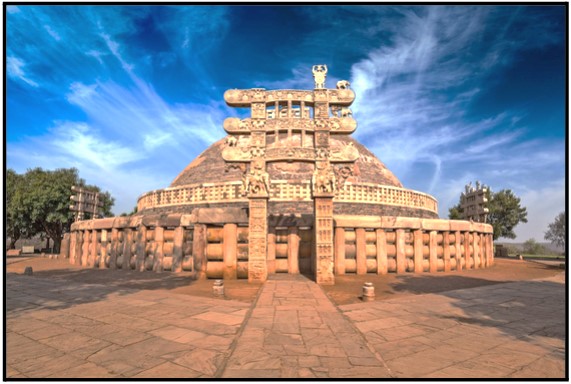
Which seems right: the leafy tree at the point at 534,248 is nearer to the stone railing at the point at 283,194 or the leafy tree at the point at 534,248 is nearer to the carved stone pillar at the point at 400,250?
the stone railing at the point at 283,194

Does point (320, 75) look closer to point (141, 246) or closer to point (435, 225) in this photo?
point (435, 225)

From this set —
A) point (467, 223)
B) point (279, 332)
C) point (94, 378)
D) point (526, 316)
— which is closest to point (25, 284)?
point (94, 378)

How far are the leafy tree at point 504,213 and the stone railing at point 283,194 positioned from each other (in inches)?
703

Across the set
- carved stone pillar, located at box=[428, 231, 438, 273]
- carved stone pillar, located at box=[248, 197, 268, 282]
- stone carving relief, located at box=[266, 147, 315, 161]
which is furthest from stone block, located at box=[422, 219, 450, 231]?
carved stone pillar, located at box=[248, 197, 268, 282]

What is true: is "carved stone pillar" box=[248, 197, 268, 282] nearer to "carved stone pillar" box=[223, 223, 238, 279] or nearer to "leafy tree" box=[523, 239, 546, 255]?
"carved stone pillar" box=[223, 223, 238, 279]

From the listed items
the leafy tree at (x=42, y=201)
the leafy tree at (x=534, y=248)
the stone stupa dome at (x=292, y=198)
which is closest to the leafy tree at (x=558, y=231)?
the leafy tree at (x=534, y=248)

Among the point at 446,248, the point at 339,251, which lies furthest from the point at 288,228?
the point at 446,248

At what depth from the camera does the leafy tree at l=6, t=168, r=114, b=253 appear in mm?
28969

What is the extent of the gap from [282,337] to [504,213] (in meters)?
40.7

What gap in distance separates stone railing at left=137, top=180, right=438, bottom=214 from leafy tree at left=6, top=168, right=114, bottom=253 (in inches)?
554

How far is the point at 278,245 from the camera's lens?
10.6 m

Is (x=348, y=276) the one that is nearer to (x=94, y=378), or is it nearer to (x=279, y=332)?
(x=279, y=332)

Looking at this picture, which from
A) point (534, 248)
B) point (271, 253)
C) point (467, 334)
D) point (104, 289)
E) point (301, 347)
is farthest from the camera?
point (534, 248)

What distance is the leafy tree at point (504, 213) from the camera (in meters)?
34.7
